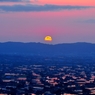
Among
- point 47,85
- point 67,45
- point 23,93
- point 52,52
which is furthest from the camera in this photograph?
point 52,52

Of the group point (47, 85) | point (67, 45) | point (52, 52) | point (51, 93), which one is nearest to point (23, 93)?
point (51, 93)

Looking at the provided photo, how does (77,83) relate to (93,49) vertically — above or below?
below

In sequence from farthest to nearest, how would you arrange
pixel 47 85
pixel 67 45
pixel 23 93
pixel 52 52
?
pixel 52 52, pixel 67 45, pixel 47 85, pixel 23 93

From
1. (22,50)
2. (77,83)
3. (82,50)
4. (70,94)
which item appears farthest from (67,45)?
(70,94)

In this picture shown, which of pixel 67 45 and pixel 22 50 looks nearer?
pixel 67 45

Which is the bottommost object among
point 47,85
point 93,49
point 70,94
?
point 70,94

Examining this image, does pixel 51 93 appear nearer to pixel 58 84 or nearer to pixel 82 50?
pixel 58 84
